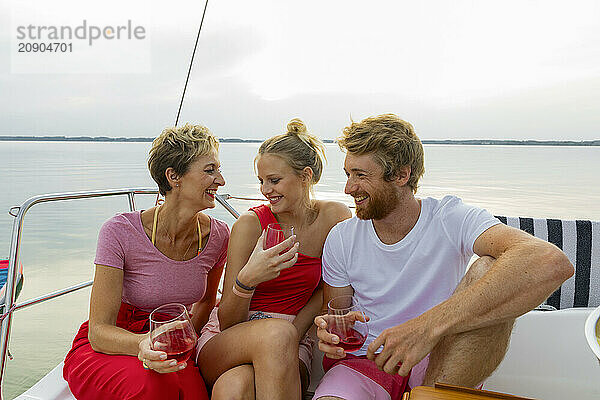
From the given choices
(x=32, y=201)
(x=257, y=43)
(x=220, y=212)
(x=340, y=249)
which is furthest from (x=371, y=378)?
(x=257, y=43)

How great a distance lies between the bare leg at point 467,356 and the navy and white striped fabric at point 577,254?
1.09 m

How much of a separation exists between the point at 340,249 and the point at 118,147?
26611 millimetres

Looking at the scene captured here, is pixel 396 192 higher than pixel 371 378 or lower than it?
higher

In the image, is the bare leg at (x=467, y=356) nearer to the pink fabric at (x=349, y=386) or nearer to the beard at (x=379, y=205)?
the pink fabric at (x=349, y=386)

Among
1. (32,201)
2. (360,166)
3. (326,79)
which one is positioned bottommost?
(32,201)

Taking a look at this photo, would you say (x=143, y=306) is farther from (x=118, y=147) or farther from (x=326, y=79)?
(x=118, y=147)

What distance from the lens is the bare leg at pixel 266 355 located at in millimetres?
1647

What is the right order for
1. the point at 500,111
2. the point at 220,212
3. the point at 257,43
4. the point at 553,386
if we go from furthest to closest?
the point at 500,111 < the point at 257,43 < the point at 220,212 < the point at 553,386

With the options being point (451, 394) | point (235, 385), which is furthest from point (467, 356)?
point (235, 385)

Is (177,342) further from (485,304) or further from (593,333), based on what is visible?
(593,333)

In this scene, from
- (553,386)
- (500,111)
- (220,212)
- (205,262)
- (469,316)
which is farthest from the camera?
(500,111)

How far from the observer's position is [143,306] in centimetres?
195

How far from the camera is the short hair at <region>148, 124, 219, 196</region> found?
76.3 inches

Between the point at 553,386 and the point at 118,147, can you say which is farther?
the point at 118,147
